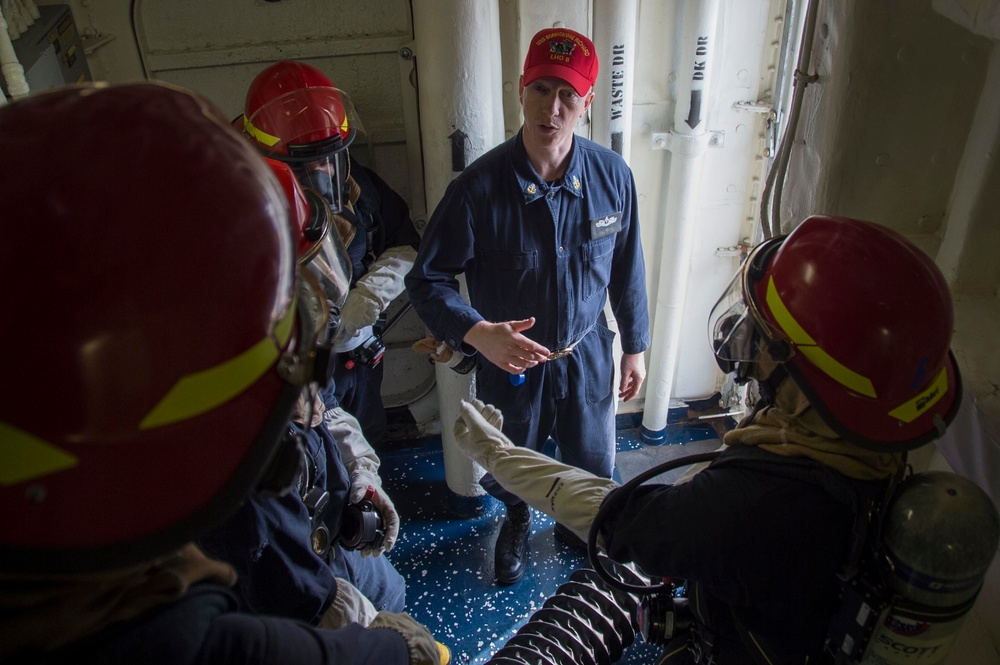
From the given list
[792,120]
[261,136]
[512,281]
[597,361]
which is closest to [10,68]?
[261,136]

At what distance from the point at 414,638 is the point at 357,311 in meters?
1.65

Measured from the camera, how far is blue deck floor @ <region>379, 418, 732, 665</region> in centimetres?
252

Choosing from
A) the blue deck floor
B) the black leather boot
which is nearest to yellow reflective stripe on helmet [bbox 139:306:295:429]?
the blue deck floor

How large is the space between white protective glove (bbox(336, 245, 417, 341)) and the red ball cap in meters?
0.99

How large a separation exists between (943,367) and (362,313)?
2.06 metres

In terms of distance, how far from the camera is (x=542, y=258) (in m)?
2.36

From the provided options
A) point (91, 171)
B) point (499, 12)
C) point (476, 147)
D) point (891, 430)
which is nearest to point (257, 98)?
point (476, 147)

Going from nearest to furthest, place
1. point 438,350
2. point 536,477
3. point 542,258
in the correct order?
point 536,477 < point 542,258 < point 438,350

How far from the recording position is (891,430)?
1.11m

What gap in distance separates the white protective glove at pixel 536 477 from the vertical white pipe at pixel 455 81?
118 centimetres

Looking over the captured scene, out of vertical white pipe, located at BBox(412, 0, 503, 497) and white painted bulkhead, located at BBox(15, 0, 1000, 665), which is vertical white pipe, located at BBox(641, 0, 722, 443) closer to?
white painted bulkhead, located at BBox(15, 0, 1000, 665)

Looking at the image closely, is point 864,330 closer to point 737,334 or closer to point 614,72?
point 737,334

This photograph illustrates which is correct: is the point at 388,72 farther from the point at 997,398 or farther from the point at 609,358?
the point at 997,398

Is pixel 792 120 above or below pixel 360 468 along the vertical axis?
above
